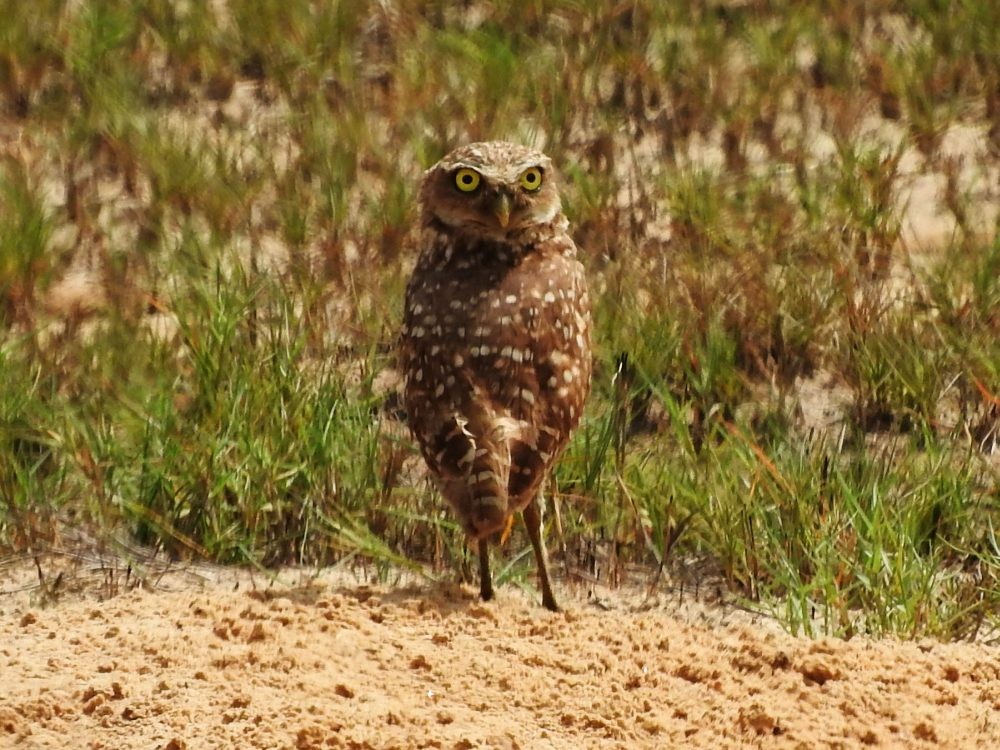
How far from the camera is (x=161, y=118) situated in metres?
9.38

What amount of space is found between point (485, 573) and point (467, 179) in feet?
3.60

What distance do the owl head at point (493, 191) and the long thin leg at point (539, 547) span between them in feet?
2.53

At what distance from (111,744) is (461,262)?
175cm

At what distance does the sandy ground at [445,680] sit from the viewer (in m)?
4.58

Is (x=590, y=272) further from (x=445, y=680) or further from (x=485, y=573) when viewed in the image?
(x=445, y=680)

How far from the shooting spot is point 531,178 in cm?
557

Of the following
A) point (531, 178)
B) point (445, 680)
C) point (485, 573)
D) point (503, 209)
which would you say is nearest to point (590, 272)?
point (531, 178)

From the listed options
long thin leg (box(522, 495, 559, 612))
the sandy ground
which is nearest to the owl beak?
long thin leg (box(522, 495, 559, 612))

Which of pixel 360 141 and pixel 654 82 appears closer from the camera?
pixel 360 141

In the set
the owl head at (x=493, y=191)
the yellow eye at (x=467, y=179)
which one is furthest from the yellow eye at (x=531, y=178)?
the yellow eye at (x=467, y=179)

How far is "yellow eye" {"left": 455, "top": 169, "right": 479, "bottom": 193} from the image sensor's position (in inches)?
217

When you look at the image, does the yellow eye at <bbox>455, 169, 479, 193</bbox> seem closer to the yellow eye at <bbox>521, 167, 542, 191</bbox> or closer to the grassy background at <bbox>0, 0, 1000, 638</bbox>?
the yellow eye at <bbox>521, 167, 542, 191</bbox>

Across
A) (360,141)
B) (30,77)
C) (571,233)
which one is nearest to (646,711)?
(571,233)

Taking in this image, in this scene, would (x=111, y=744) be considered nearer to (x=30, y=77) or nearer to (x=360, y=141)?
(x=360, y=141)
